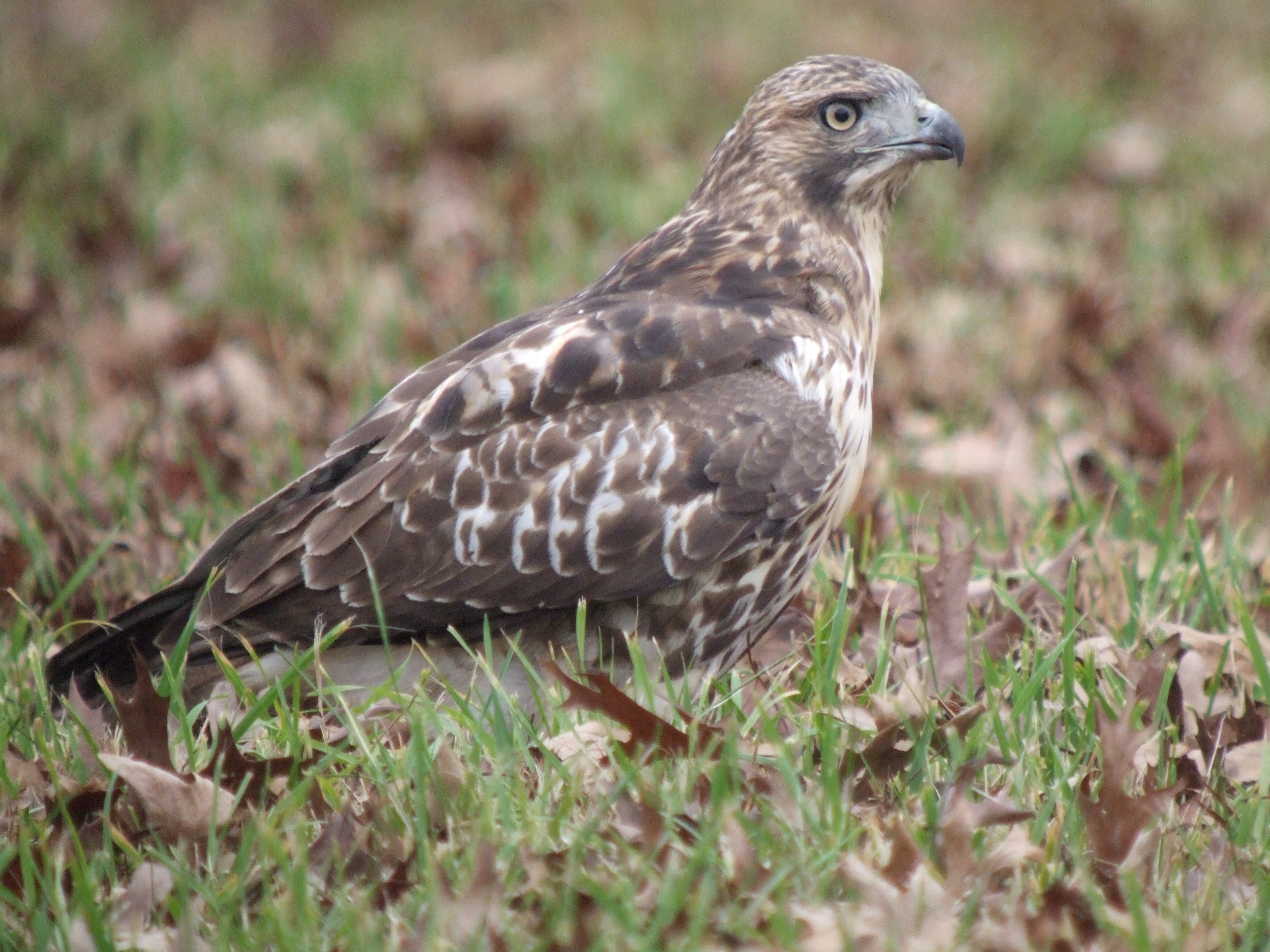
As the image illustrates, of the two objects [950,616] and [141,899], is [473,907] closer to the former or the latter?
[141,899]

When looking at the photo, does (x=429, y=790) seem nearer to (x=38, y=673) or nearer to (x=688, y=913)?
(x=688, y=913)

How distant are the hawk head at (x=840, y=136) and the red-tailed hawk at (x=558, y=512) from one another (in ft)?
1.40

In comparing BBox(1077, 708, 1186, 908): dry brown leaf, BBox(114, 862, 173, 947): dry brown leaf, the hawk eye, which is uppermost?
the hawk eye

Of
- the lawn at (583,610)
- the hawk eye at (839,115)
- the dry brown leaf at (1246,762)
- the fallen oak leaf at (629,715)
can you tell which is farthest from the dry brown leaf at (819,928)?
the hawk eye at (839,115)

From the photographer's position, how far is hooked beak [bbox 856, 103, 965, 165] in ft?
13.1

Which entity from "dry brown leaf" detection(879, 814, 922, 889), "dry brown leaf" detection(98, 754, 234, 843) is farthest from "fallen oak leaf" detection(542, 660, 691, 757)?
"dry brown leaf" detection(98, 754, 234, 843)

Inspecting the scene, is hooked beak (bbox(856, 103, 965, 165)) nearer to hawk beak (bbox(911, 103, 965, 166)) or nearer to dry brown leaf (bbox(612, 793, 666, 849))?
hawk beak (bbox(911, 103, 965, 166))

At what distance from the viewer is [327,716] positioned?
3346mm

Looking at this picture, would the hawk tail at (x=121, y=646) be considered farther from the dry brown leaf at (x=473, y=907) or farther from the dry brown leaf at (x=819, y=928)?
the dry brown leaf at (x=819, y=928)

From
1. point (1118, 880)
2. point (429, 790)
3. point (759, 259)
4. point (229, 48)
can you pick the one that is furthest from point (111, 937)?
point (229, 48)

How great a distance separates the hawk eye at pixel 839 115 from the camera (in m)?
4.04

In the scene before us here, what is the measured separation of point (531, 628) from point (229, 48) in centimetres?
750

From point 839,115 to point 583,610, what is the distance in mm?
1528

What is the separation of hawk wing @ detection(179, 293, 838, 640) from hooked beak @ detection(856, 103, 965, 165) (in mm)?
662
